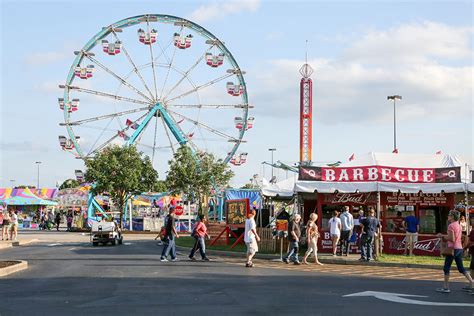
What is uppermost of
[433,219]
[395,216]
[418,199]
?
[418,199]

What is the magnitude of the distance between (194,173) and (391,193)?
28.1m

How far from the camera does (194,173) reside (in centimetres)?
5150

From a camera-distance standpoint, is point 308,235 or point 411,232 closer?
point 308,235

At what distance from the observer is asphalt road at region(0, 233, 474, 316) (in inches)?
401

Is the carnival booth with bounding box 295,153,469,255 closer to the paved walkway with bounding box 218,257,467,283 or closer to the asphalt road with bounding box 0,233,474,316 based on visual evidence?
the paved walkway with bounding box 218,257,467,283

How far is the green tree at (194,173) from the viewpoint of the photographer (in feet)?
168

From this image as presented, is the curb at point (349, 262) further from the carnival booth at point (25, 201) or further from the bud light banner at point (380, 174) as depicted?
the carnival booth at point (25, 201)

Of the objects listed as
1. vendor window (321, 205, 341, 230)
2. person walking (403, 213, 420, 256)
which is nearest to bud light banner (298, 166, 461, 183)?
person walking (403, 213, 420, 256)

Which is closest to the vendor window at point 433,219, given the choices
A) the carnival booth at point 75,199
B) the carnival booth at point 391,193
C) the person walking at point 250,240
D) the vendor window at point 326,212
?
the carnival booth at point 391,193

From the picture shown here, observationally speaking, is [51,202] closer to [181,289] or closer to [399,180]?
[399,180]

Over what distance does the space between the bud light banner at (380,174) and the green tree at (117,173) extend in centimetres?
2710

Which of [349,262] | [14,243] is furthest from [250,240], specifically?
[14,243]

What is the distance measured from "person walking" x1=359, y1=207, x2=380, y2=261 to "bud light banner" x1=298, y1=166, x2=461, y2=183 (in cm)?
340

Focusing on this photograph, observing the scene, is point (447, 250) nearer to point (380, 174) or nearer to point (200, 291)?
point (200, 291)
